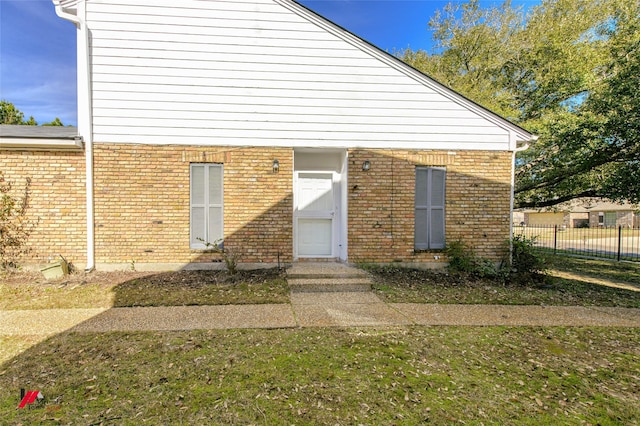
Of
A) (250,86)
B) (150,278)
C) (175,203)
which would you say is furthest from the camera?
(250,86)

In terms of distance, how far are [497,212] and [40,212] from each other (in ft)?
32.6

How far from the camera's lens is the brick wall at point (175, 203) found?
6781 millimetres

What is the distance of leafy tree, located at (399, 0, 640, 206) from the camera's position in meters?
8.71

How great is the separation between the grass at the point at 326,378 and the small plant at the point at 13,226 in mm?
4157

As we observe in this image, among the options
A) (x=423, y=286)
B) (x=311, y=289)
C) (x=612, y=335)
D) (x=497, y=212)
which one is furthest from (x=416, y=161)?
(x=612, y=335)

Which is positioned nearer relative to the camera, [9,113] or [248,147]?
[248,147]

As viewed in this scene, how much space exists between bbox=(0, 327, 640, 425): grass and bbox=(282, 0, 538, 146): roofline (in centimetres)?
490

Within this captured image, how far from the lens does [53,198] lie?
660 centimetres

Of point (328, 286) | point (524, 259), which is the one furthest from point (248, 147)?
point (524, 259)

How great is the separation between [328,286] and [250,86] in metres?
4.60

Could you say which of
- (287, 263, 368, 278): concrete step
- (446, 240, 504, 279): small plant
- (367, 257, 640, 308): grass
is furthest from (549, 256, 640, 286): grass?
Result: (287, 263, 368, 278): concrete step

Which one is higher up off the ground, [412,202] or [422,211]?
[412,202]

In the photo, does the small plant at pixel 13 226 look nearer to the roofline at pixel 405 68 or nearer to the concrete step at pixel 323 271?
the concrete step at pixel 323 271

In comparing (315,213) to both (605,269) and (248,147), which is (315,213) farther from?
(605,269)
